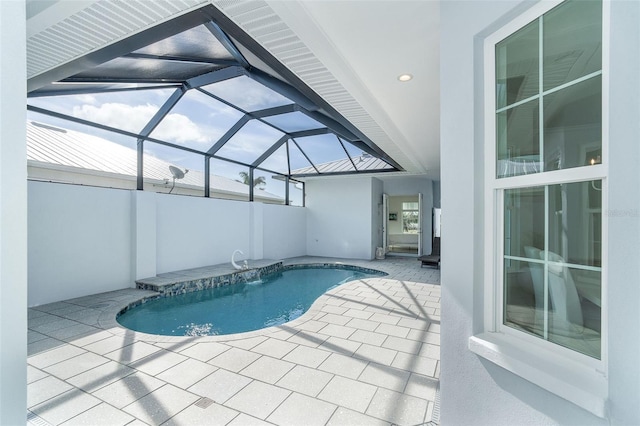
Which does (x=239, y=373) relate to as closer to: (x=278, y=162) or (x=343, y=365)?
(x=343, y=365)

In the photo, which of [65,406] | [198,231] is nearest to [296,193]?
[198,231]

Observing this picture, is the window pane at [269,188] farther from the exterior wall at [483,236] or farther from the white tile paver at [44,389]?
the exterior wall at [483,236]

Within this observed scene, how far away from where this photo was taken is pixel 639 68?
101cm

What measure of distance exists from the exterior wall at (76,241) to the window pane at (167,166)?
1070 millimetres

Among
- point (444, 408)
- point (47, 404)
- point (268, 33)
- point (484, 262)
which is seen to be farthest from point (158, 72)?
point (444, 408)

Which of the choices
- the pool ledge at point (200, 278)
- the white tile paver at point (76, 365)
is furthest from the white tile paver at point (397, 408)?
the pool ledge at point (200, 278)

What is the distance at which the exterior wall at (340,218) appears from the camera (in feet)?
33.7

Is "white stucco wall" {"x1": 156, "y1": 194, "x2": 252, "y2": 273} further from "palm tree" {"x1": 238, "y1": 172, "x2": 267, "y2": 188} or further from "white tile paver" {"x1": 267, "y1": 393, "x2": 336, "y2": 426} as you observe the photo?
"white tile paver" {"x1": 267, "y1": 393, "x2": 336, "y2": 426}

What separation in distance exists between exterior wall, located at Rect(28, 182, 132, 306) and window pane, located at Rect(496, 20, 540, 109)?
621 centimetres

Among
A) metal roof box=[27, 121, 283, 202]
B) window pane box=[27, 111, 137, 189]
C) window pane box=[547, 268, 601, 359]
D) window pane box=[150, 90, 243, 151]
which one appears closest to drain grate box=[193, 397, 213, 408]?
window pane box=[547, 268, 601, 359]

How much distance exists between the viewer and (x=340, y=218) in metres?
10.7

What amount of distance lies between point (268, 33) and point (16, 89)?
1886 mm

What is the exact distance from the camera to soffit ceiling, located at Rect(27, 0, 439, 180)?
7.16ft

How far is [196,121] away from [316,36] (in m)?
4.28
